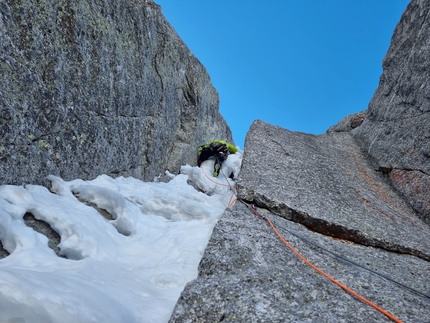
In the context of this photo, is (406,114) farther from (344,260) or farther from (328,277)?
(328,277)

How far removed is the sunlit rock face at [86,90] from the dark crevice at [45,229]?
2.16 ft

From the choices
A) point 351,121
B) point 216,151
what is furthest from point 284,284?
point 351,121

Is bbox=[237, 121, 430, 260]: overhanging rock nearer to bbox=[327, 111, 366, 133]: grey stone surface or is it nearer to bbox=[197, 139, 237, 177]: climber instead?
bbox=[197, 139, 237, 177]: climber

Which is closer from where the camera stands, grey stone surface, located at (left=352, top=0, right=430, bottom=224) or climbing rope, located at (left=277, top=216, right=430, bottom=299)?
climbing rope, located at (left=277, top=216, right=430, bottom=299)

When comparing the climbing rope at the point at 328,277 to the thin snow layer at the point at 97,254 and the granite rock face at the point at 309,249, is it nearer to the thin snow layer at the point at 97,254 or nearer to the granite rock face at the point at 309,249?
the granite rock face at the point at 309,249

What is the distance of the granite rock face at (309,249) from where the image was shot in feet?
7.77

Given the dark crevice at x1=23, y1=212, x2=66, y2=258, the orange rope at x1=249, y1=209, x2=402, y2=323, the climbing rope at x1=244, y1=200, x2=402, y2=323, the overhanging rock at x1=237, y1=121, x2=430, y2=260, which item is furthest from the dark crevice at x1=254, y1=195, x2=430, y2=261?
the dark crevice at x1=23, y1=212, x2=66, y2=258

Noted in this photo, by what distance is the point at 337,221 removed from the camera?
4414 millimetres

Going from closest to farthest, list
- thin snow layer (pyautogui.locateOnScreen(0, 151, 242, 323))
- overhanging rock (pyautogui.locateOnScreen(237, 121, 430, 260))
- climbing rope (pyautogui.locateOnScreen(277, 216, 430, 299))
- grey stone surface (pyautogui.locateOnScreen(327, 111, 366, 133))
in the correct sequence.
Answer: thin snow layer (pyautogui.locateOnScreen(0, 151, 242, 323)) → climbing rope (pyautogui.locateOnScreen(277, 216, 430, 299)) → overhanging rock (pyautogui.locateOnScreen(237, 121, 430, 260)) → grey stone surface (pyautogui.locateOnScreen(327, 111, 366, 133))

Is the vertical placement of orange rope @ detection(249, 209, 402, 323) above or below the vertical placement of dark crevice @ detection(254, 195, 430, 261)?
below

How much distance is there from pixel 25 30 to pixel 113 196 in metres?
2.44

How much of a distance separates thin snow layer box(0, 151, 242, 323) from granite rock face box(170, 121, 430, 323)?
0.36m

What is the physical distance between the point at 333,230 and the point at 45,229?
148 inches

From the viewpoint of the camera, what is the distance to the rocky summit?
2432 mm
